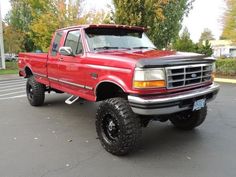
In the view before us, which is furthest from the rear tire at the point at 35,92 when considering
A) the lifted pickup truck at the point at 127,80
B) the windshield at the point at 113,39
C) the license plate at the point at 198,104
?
the license plate at the point at 198,104

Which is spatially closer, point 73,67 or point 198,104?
point 198,104

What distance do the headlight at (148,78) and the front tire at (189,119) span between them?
60.8 inches

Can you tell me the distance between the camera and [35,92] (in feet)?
26.7

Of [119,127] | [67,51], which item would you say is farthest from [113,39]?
[119,127]

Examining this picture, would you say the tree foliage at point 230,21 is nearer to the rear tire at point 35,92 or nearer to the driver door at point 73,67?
the rear tire at point 35,92

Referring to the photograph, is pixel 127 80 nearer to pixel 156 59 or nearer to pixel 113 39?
pixel 156 59

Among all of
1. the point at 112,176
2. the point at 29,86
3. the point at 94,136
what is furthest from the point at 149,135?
the point at 29,86

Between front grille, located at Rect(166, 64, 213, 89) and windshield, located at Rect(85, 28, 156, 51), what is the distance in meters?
1.44

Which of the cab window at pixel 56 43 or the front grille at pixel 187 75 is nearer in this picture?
the front grille at pixel 187 75

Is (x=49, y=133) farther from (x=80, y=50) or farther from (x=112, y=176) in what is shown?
(x=112, y=176)

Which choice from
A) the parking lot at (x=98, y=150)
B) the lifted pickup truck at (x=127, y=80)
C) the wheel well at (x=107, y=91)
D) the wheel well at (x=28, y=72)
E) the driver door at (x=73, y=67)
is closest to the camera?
the parking lot at (x=98, y=150)

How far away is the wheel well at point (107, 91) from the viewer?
5.07 meters

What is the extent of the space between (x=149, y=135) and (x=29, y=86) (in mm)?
4353

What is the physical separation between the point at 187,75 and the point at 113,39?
179 cm
